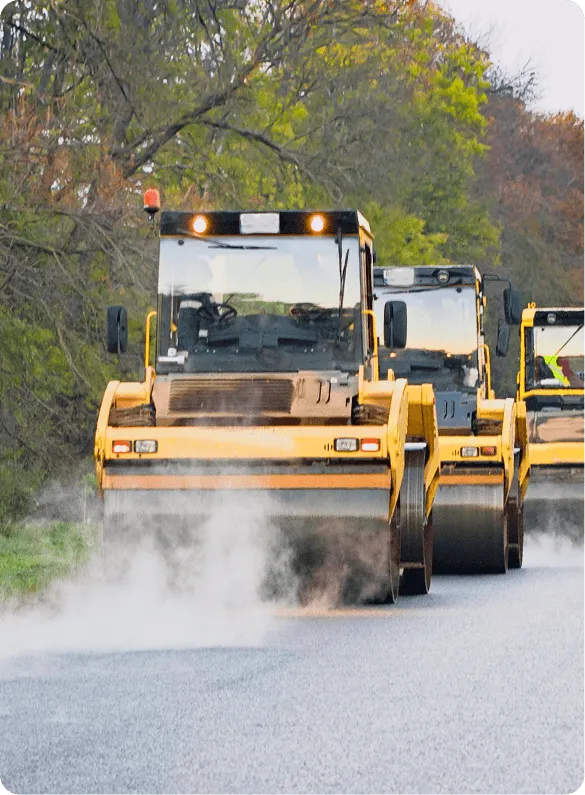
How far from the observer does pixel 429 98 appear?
48.2 meters

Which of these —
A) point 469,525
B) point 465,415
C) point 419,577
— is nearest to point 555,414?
Result: point 465,415

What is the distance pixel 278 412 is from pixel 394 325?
1164 mm

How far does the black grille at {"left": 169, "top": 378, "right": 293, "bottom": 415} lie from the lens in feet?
47.8

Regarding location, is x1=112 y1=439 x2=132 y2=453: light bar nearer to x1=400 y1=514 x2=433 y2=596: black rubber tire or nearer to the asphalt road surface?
the asphalt road surface

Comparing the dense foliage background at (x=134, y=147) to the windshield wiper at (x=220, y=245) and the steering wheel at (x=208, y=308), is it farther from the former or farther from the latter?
the steering wheel at (x=208, y=308)

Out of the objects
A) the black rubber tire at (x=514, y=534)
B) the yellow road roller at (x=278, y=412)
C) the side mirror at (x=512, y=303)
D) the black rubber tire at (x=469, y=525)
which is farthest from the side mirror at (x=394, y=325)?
the black rubber tire at (x=514, y=534)

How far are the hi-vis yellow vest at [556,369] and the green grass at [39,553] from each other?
7.97 metres

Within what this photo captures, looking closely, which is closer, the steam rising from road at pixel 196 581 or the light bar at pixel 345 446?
the steam rising from road at pixel 196 581

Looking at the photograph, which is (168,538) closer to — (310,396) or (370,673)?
(310,396)

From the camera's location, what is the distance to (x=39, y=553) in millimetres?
20141

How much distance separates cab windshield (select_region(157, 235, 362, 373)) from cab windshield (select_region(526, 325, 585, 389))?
13.1 metres

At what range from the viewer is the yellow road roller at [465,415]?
19.0 m

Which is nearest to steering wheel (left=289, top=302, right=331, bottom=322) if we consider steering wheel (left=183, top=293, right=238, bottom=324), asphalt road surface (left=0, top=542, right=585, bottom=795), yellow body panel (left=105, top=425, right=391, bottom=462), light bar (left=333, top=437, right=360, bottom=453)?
steering wheel (left=183, top=293, right=238, bottom=324)

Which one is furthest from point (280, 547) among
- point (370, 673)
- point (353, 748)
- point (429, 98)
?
point (429, 98)
